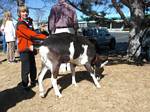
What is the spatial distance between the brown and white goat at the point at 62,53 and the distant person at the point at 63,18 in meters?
0.88

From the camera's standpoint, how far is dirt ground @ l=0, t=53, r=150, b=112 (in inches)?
309

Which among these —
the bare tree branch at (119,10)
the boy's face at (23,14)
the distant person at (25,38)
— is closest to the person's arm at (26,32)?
the distant person at (25,38)

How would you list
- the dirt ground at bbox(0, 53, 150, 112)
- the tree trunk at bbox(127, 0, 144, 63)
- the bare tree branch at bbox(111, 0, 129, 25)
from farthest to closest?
the tree trunk at bbox(127, 0, 144, 63) < the bare tree branch at bbox(111, 0, 129, 25) < the dirt ground at bbox(0, 53, 150, 112)

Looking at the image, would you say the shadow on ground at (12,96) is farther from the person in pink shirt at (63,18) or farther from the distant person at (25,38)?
the person in pink shirt at (63,18)

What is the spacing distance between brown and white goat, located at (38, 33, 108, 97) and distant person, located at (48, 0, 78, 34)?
876 millimetres

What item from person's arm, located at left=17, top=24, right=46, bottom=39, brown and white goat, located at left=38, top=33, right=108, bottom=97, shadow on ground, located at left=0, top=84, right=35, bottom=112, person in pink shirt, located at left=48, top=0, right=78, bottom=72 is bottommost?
shadow on ground, located at left=0, top=84, right=35, bottom=112

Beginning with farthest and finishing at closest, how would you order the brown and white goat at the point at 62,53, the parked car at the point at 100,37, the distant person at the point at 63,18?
the parked car at the point at 100,37, the distant person at the point at 63,18, the brown and white goat at the point at 62,53

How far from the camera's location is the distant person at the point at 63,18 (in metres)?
9.18

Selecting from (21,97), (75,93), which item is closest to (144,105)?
(75,93)

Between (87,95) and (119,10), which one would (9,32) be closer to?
(119,10)

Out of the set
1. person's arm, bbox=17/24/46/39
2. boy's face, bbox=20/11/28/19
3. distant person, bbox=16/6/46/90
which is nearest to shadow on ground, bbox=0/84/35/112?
distant person, bbox=16/6/46/90

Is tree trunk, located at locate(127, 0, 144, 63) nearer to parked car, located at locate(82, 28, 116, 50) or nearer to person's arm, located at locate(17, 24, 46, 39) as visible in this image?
person's arm, located at locate(17, 24, 46, 39)

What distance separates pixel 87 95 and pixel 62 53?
1095 millimetres

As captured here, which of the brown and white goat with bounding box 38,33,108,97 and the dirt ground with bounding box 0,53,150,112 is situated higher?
the brown and white goat with bounding box 38,33,108,97
